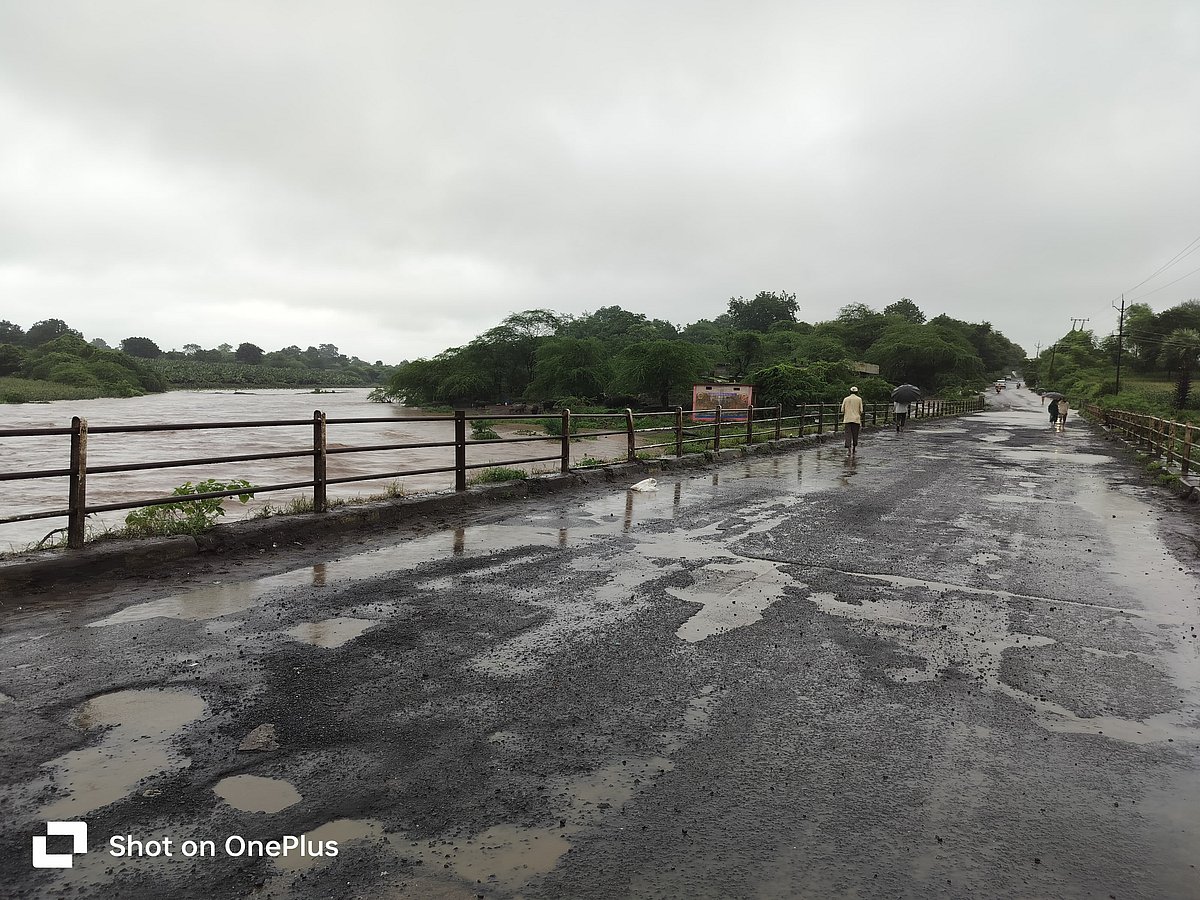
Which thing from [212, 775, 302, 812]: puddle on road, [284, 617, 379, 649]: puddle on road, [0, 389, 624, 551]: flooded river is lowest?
[0, 389, 624, 551]: flooded river

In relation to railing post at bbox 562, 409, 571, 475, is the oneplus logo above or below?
below

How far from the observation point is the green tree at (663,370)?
4944cm

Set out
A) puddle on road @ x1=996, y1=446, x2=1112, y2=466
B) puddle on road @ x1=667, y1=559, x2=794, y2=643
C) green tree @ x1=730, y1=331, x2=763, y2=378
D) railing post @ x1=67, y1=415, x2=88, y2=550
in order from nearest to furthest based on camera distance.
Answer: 1. puddle on road @ x1=667, y1=559, x2=794, y2=643
2. railing post @ x1=67, y1=415, x2=88, y2=550
3. puddle on road @ x1=996, y1=446, x2=1112, y2=466
4. green tree @ x1=730, y1=331, x2=763, y2=378

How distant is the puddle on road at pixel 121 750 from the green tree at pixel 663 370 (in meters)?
45.8

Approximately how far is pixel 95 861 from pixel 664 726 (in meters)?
2.27

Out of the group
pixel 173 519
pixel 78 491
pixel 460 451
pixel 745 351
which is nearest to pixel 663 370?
pixel 745 351

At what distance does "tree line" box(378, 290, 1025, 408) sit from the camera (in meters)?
45.7

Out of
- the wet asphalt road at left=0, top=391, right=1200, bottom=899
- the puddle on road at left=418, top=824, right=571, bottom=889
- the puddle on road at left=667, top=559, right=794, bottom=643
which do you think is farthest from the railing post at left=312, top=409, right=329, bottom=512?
the puddle on road at left=418, top=824, right=571, bottom=889

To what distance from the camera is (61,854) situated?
248 centimetres

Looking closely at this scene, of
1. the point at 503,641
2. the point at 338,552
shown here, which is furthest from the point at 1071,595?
the point at 338,552

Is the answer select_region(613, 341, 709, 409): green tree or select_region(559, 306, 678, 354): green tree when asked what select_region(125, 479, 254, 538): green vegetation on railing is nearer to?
select_region(613, 341, 709, 409): green tree

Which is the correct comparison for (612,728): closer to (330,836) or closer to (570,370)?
(330,836)

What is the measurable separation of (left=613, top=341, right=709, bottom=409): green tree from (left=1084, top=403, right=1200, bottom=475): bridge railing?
77.9 ft

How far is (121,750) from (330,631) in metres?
1.61
